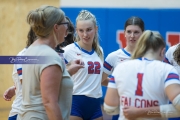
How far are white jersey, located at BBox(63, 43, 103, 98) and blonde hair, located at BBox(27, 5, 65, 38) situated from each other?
1.56m

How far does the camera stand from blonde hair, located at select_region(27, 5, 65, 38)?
2602 millimetres

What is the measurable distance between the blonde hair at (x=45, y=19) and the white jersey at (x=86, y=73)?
1556 millimetres

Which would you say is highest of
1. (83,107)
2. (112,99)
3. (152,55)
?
(152,55)

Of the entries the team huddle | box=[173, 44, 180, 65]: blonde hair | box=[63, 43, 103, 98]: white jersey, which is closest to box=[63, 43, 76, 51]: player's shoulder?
box=[63, 43, 103, 98]: white jersey

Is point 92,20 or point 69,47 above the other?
point 92,20

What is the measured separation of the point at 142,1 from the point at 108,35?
1113 mm

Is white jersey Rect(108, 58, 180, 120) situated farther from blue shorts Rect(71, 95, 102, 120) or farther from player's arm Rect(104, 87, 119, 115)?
blue shorts Rect(71, 95, 102, 120)

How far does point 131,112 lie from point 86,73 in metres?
1.47

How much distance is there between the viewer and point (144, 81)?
2707 mm

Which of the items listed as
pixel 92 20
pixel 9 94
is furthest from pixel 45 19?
pixel 92 20

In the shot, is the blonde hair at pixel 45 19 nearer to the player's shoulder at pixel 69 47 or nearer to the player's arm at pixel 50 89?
the player's arm at pixel 50 89

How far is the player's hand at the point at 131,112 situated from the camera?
8.95 feet

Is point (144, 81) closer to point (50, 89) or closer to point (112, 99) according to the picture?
point (112, 99)

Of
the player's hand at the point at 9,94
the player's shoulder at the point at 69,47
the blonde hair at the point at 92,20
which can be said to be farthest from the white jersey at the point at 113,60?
the player's hand at the point at 9,94
